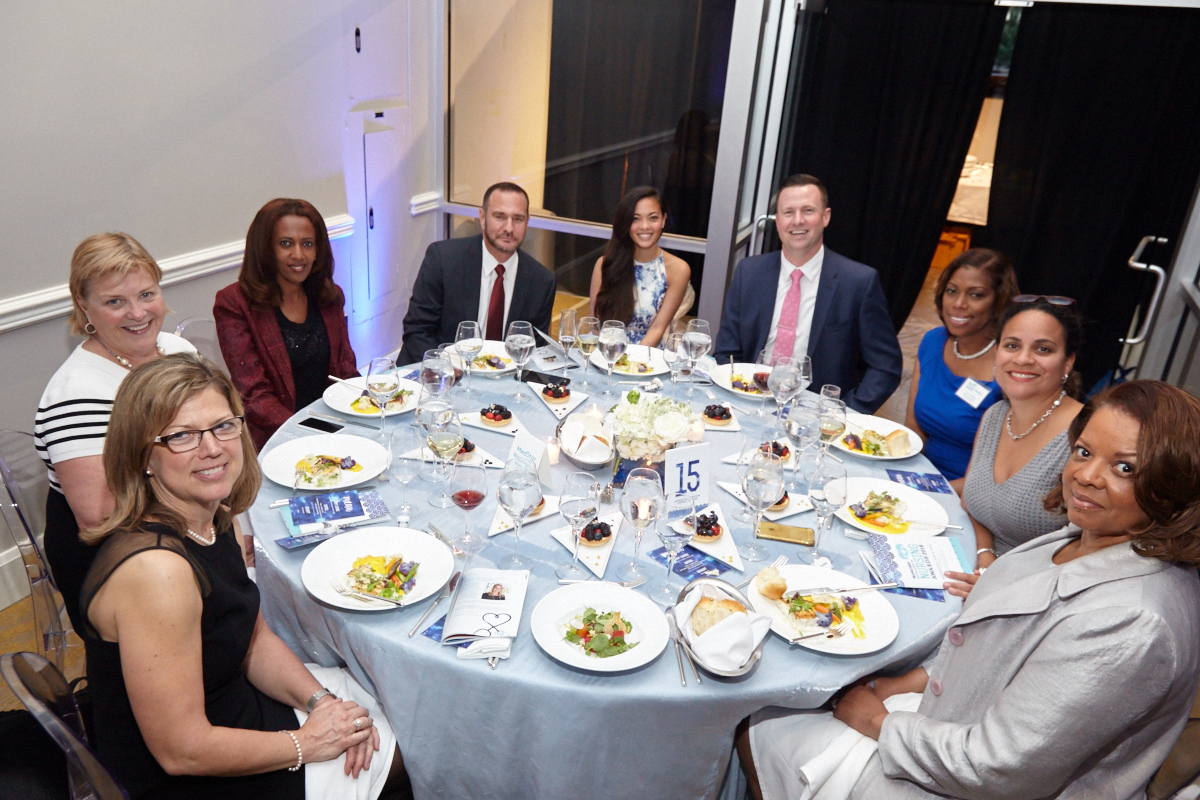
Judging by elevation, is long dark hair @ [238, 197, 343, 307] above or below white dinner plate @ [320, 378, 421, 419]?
above

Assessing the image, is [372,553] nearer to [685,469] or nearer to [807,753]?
[685,469]

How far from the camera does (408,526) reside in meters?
1.94

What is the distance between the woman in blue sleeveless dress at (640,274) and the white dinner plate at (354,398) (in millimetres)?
1468

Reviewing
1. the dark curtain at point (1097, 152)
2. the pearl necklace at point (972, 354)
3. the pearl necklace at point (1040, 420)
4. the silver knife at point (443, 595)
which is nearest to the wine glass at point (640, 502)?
the silver knife at point (443, 595)

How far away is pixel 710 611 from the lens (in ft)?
5.27

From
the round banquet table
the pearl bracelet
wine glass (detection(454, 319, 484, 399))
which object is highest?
wine glass (detection(454, 319, 484, 399))

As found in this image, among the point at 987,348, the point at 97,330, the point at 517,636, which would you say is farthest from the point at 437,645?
the point at 987,348

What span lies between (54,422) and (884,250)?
170 inches

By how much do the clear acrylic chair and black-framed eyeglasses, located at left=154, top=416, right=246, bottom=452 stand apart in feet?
2.78

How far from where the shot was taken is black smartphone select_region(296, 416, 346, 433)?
239 centimetres

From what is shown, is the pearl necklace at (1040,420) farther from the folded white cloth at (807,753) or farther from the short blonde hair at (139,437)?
the short blonde hair at (139,437)

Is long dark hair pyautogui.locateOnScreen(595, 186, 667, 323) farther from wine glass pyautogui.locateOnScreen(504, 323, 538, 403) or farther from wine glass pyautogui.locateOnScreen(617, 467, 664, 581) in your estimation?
wine glass pyautogui.locateOnScreen(617, 467, 664, 581)

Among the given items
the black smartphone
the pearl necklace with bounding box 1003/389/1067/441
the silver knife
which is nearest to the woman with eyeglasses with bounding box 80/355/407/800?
the silver knife

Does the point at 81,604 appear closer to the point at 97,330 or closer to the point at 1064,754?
the point at 97,330
